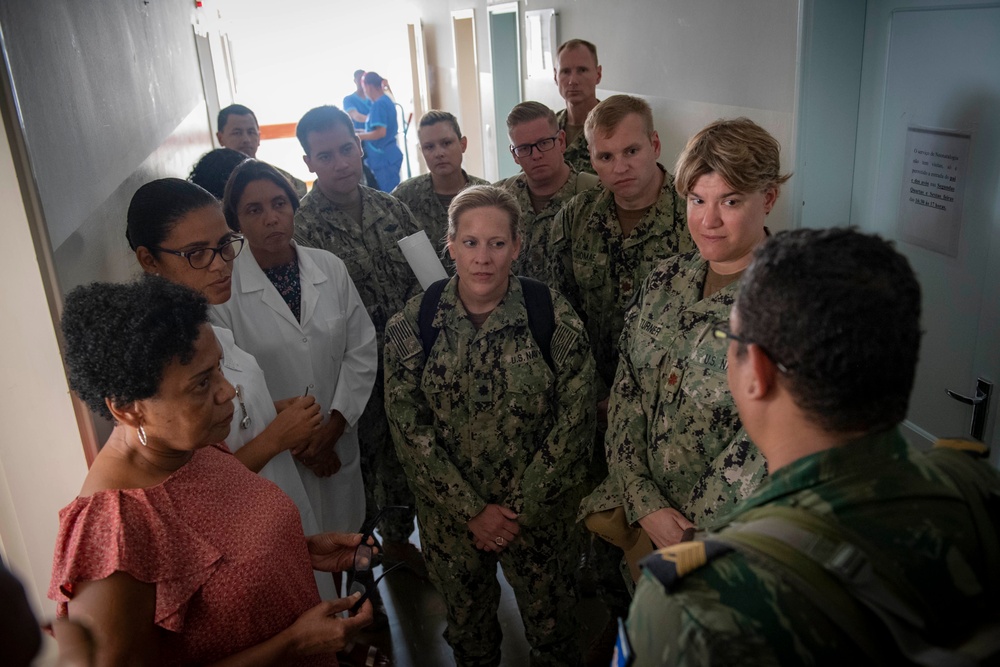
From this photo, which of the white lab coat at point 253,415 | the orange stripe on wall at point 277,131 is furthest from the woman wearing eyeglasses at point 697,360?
the orange stripe on wall at point 277,131

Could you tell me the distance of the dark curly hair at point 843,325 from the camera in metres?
0.87

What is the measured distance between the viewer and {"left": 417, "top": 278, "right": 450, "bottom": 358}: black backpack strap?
229 cm

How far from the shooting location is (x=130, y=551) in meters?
1.25

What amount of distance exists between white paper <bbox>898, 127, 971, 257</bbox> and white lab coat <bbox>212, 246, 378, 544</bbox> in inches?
75.9

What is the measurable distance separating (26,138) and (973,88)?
2462mm

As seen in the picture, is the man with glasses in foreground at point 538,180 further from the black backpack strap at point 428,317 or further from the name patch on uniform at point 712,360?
the name patch on uniform at point 712,360

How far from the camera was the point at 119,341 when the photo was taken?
131cm

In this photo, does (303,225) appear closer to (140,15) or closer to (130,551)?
(140,15)

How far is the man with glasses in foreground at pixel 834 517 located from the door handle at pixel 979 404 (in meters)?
1.19

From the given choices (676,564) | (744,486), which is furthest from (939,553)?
(744,486)

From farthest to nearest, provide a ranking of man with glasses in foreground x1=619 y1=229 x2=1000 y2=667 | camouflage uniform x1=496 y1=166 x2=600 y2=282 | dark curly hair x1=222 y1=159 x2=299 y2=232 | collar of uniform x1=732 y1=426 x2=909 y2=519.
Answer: camouflage uniform x1=496 y1=166 x2=600 y2=282, dark curly hair x1=222 y1=159 x2=299 y2=232, collar of uniform x1=732 y1=426 x2=909 y2=519, man with glasses in foreground x1=619 y1=229 x2=1000 y2=667

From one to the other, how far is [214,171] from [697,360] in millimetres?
2414

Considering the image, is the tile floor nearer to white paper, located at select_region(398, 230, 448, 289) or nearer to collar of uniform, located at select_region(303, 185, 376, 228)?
white paper, located at select_region(398, 230, 448, 289)

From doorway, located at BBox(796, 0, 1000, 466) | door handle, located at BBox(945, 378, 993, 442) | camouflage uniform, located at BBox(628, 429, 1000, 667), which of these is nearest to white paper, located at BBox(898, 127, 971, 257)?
doorway, located at BBox(796, 0, 1000, 466)
